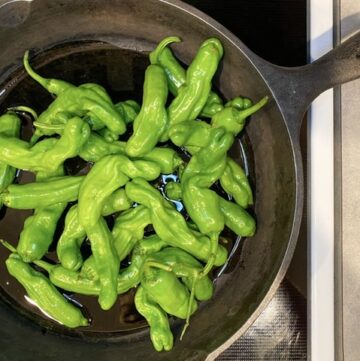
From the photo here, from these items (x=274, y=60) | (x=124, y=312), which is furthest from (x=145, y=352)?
(x=274, y=60)

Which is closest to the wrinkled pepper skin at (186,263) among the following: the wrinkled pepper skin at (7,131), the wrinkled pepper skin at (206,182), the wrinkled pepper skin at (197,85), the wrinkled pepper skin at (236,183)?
the wrinkled pepper skin at (206,182)

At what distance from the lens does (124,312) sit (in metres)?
1.64

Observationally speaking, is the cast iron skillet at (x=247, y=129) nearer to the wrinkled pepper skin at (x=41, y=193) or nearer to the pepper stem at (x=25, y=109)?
the pepper stem at (x=25, y=109)

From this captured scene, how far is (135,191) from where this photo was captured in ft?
4.87

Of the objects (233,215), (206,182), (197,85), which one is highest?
(197,85)

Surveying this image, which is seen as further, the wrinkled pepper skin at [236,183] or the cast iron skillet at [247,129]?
the wrinkled pepper skin at [236,183]

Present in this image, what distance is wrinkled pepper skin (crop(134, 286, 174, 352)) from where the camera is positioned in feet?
5.03

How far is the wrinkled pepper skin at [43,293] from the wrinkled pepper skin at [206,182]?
490 millimetres

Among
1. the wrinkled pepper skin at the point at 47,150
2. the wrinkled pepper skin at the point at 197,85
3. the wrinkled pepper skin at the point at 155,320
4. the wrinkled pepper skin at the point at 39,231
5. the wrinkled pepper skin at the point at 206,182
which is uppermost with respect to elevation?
the wrinkled pepper skin at the point at 197,85

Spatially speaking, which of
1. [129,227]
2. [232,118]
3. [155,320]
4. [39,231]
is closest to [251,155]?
[232,118]

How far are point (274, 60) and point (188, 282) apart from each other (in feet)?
2.46

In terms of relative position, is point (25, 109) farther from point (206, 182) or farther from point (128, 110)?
point (206, 182)

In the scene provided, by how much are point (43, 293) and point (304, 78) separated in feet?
3.32

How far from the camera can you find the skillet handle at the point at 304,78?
1.35 m
